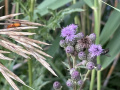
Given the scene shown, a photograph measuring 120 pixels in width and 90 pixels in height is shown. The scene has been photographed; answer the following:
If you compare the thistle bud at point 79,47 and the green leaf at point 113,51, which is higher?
the thistle bud at point 79,47

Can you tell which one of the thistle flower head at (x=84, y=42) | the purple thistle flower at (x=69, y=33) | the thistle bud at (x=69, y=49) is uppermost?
the purple thistle flower at (x=69, y=33)

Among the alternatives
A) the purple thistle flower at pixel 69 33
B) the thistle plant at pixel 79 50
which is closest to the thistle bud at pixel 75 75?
the thistle plant at pixel 79 50

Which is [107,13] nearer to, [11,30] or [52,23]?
[52,23]

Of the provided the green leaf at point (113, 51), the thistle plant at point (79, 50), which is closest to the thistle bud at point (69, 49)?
the thistle plant at point (79, 50)

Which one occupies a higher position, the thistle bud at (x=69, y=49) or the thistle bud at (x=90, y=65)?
the thistle bud at (x=69, y=49)

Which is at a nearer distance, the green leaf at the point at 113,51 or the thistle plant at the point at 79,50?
the thistle plant at the point at 79,50

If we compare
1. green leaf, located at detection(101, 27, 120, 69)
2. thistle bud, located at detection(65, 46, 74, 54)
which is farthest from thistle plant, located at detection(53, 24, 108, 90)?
green leaf, located at detection(101, 27, 120, 69)

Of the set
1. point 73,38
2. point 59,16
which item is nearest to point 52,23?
point 59,16

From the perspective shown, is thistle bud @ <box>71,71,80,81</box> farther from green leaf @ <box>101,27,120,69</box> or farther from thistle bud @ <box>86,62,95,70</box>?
green leaf @ <box>101,27,120,69</box>

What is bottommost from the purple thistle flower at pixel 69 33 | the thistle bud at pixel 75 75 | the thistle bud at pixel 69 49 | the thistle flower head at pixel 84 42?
the thistle bud at pixel 75 75

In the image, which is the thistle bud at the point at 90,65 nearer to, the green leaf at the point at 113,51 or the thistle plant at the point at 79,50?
the thistle plant at the point at 79,50

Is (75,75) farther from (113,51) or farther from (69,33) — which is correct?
(113,51)

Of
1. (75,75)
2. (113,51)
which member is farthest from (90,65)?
(113,51)

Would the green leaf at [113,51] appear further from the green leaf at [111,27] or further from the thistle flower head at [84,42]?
the thistle flower head at [84,42]
